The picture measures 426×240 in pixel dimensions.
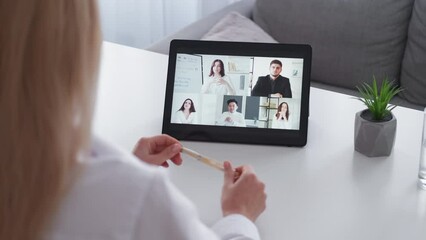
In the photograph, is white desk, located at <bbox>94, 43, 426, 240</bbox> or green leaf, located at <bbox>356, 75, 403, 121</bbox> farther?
green leaf, located at <bbox>356, 75, 403, 121</bbox>

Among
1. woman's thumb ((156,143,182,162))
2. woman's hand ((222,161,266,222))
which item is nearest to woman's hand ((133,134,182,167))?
woman's thumb ((156,143,182,162))

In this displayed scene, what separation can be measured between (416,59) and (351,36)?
22 cm

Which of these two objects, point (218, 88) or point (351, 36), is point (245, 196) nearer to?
point (218, 88)

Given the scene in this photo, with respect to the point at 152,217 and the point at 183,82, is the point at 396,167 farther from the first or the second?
the point at 152,217

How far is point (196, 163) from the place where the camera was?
144 centimetres

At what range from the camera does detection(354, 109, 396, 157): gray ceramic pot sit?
1.43 m

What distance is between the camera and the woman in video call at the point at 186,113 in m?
1.51

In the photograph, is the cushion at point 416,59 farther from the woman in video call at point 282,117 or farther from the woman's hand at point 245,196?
the woman's hand at point 245,196

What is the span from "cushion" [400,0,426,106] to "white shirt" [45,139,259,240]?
1731 millimetres

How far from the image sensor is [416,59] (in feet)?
7.95

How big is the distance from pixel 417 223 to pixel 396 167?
184 millimetres

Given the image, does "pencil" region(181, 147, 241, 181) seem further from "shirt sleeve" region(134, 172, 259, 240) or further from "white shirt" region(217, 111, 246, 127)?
"shirt sleeve" region(134, 172, 259, 240)

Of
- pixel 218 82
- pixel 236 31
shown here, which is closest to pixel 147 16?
pixel 236 31

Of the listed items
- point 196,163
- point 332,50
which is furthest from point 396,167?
point 332,50
